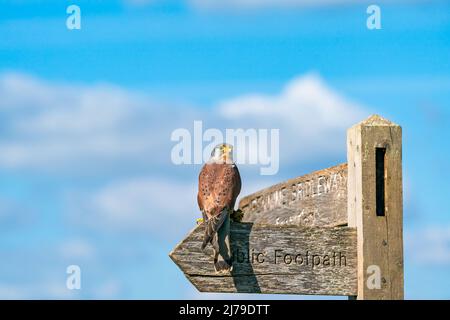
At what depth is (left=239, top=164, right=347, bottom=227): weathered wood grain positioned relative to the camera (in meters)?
5.50

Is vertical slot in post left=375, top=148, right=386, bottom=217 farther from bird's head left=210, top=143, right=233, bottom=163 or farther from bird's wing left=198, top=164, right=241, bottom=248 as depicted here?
bird's head left=210, top=143, right=233, bottom=163

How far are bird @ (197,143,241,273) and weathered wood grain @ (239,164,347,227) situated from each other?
0.49 m

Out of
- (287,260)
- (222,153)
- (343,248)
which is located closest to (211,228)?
(287,260)

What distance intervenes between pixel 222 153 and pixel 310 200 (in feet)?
2.02

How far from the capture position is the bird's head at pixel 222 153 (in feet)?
17.9

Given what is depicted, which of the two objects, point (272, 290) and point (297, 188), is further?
point (297, 188)

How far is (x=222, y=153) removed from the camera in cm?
564

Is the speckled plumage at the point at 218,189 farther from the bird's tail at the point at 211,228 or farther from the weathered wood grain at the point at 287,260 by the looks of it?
the weathered wood grain at the point at 287,260

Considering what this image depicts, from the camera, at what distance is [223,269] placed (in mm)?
4898

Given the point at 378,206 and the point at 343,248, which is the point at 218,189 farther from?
the point at 378,206
